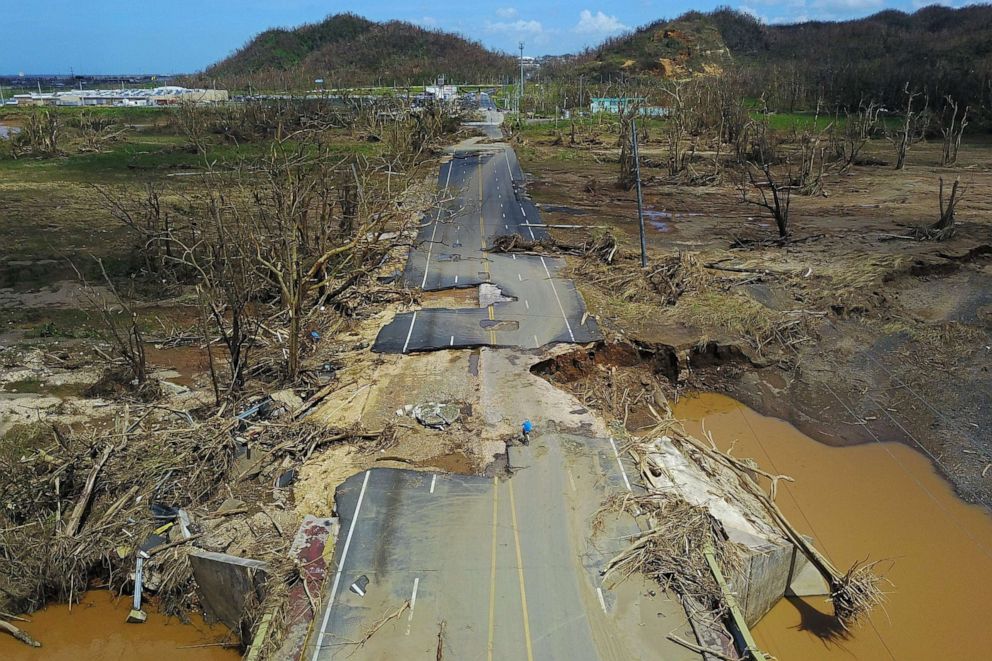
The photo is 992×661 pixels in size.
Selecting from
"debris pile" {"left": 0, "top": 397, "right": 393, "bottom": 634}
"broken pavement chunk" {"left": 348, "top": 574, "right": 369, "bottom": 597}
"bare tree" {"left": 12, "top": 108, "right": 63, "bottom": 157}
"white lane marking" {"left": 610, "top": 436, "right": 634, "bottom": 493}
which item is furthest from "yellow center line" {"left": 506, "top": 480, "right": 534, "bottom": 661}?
"bare tree" {"left": 12, "top": 108, "right": 63, "bottom": 157}

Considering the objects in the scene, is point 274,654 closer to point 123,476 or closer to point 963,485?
point 123,476

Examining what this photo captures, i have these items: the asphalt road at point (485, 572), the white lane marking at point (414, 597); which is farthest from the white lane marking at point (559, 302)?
the white lane marking at point (414, 597)

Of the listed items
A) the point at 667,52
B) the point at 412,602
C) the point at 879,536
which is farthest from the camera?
the point at 667,52

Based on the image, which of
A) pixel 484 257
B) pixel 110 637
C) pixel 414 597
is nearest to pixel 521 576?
pixel 414 597

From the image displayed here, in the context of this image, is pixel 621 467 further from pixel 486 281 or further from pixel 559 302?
pixel 486 281

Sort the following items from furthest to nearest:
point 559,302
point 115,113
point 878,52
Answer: point 878,52, point 115,113, point 559,302

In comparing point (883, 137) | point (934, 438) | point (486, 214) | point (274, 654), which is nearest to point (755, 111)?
point (883, 137)
